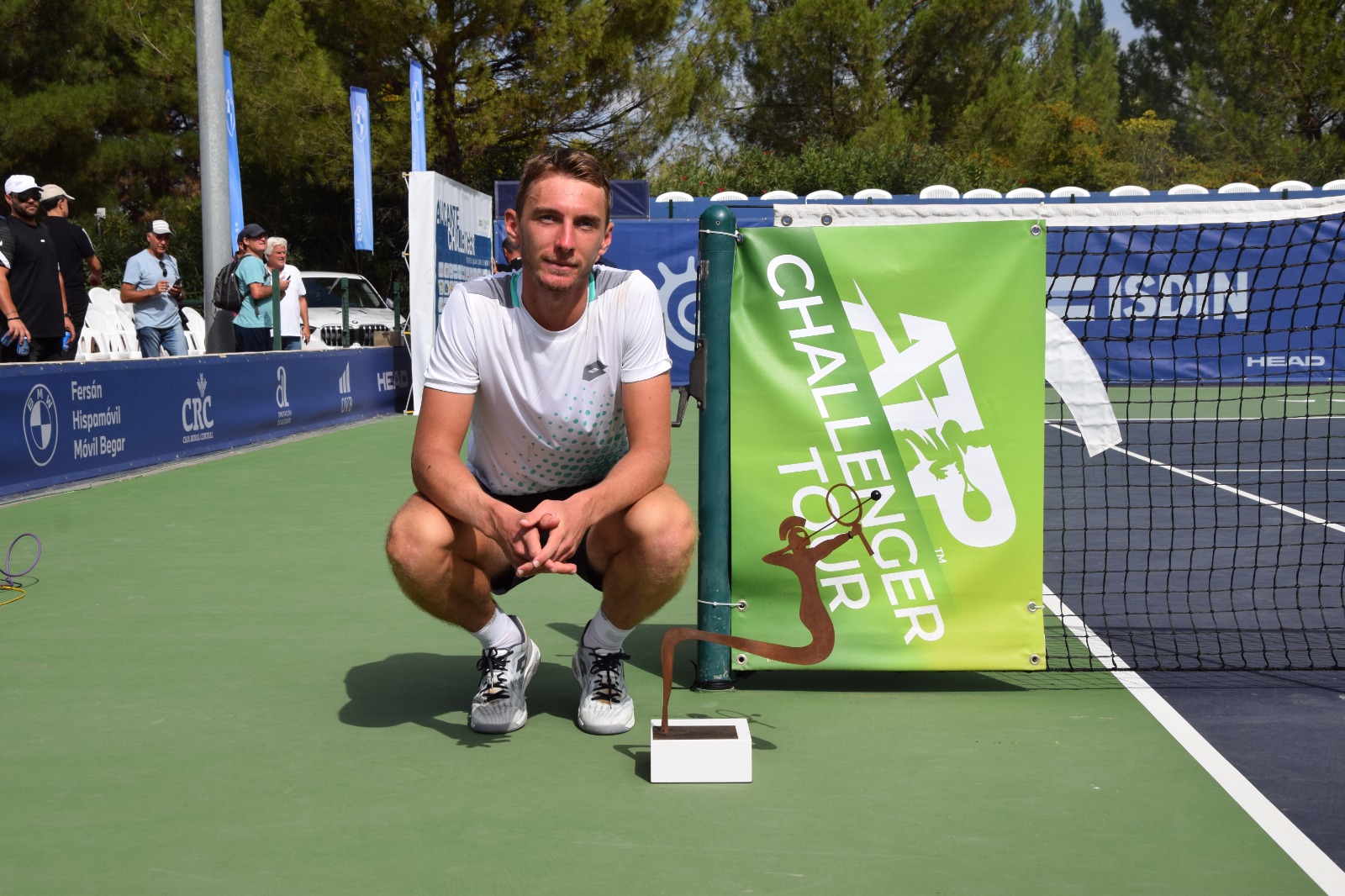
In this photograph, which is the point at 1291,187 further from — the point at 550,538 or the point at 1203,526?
the point at 550,538

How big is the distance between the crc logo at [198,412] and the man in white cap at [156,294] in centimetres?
152

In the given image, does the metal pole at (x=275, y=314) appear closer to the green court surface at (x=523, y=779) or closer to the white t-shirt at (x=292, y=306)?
the white t-shirt at (x=292, y=306)

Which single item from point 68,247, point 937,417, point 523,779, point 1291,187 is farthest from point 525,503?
point 1291,187

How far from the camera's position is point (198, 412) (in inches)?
429

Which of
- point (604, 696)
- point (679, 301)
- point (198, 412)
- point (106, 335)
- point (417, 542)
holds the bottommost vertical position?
point (604, 696)

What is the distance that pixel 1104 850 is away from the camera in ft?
9.37

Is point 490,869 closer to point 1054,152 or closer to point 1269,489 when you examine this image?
point 1269,489

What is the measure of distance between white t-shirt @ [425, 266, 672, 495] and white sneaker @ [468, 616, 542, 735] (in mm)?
550

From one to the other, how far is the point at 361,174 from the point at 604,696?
13609 mm

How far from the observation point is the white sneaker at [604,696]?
3699 mm

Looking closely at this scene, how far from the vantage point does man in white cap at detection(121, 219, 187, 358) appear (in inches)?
486

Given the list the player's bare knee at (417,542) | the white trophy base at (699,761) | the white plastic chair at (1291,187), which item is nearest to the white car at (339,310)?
the white plastic chair at (1291,187)

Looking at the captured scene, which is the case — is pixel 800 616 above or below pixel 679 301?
below

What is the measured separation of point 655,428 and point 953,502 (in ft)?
3.31
